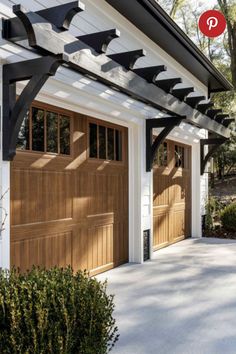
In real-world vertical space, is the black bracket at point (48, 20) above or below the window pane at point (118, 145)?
above

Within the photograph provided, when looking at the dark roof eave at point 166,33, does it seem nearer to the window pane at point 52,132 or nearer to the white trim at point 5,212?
the window pane at point 52,132

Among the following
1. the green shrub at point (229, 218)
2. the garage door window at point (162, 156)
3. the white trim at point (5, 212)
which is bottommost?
the green shrub at point (229, 218)

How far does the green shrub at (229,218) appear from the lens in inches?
A: 380

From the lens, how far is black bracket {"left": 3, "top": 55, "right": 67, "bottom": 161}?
3201 millimetres

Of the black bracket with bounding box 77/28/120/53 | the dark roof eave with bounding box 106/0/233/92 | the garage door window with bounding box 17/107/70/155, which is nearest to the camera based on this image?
the black bracket with bounding box 77/28/120/53

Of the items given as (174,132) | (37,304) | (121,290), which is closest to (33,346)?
(37,304)

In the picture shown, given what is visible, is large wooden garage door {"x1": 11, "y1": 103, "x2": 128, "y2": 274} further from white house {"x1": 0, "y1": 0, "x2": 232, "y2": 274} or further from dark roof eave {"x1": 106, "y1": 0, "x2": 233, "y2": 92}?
dark roof eave {"x1": 106, "y1": 0, "x2": 233, "y2": 92}

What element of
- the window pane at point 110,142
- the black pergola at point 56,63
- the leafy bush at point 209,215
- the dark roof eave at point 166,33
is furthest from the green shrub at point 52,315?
the leafy bush at point 209,215

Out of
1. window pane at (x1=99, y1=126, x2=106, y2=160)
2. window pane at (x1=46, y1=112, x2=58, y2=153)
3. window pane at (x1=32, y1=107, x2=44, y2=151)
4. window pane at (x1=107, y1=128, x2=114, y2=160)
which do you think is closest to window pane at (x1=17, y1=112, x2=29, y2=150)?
window pane at (x1=32, y1=107, x2=44, y2=151)

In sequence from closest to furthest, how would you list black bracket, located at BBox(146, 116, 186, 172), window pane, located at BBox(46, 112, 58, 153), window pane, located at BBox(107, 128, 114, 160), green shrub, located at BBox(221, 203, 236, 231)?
window pane, located at BBox(46, 112, 58, 153), window pane, located at BBox(107, 128, 114, 160), black bracket, located at BBox(146, 116, 186, 172), green shrub, located at BBox(221, 203, 236, 231)

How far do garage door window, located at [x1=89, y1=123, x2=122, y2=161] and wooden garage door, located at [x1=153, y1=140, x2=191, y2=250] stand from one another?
1527mm

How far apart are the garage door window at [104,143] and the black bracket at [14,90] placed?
2071 millimetres

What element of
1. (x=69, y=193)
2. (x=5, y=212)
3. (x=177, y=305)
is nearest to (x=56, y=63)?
(x=5, y=212)

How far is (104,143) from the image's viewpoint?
233 inches
